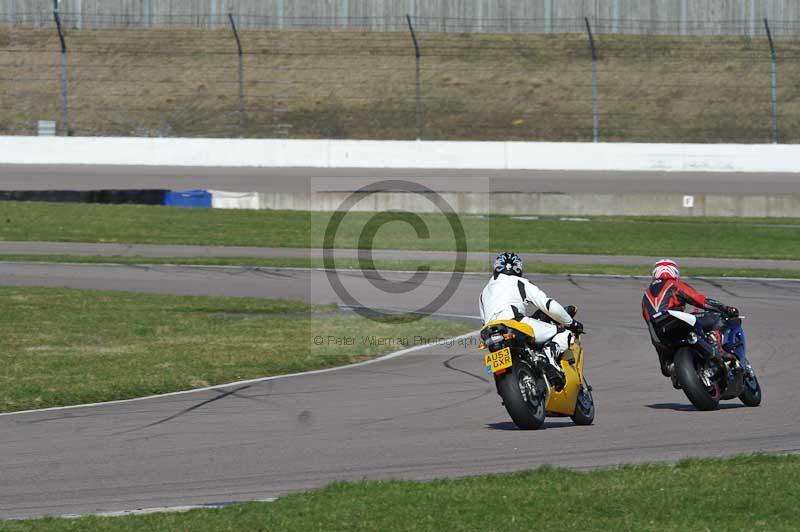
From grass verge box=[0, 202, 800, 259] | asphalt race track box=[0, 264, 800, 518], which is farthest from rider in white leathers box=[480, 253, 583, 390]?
grass verge box=[0, 202, 800, 259]

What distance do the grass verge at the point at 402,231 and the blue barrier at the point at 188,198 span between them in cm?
101

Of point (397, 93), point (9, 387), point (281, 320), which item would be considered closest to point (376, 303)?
point (281, 320)

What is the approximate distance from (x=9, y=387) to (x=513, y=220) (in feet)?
67.8

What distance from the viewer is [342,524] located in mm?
6809

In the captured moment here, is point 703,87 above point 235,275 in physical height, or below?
above

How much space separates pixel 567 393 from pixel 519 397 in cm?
53

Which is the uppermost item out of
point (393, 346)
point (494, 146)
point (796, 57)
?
point (796, 57)

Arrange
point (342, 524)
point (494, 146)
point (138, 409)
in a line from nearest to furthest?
1. point (342, 524)
2. point (138, 409)
3. point (494, 146)

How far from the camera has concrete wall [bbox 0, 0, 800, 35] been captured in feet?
157

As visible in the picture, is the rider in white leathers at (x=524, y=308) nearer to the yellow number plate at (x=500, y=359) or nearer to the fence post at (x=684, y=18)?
the yellow number plate at (x=500, y=359)

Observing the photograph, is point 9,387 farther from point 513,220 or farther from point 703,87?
point 703,87

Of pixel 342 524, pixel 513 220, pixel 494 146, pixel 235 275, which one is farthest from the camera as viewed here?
pixel 494 146

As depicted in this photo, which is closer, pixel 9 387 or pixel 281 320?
pixel 9 387

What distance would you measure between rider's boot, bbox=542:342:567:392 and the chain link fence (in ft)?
108
